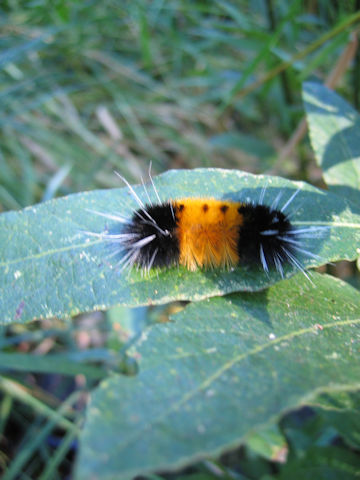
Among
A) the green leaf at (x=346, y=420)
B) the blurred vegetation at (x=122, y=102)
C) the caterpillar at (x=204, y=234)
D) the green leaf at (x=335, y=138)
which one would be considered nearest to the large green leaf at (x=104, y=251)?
the caterpillar at (x=204, y=234)

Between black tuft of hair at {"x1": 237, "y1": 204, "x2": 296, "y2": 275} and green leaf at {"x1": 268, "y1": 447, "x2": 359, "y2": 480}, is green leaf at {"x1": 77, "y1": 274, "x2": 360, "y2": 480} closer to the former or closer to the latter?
black tuft of hair at {"x1": 237, "y1": 204, "x2": 296, "y2": 275}

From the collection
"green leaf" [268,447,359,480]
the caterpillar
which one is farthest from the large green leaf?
"green leaf" [268,447,359,480]

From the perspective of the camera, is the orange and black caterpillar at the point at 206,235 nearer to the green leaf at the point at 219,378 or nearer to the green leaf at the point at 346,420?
the green leaf at the point at 219,378

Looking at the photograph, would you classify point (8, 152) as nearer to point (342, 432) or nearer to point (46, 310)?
point (46, 310)

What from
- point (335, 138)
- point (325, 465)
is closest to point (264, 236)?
point (335, 138)

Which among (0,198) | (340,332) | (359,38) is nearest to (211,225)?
(340,332)

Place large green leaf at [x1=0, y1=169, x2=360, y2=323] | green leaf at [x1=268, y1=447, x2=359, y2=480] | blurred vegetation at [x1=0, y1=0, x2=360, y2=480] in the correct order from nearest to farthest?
large green leaf at [x1=0, y1=169, x2=360, y2=323], green leaf at [x1=268, y1=447, x2=359, y2=480], blurred vegetation at [x1=0, y1=0, x2=360, y2=480]
